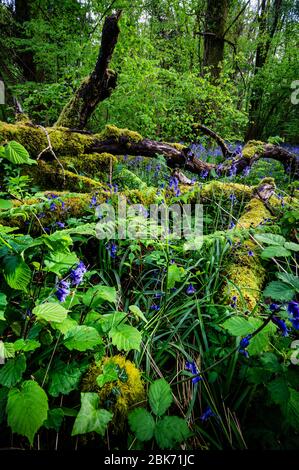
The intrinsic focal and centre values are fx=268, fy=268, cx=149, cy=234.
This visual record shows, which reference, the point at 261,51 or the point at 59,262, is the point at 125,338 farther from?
the point at 261,51

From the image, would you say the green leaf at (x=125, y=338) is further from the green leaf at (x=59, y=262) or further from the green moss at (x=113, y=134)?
the green moss at (x=113, y=134)

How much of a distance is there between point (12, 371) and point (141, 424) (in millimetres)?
544

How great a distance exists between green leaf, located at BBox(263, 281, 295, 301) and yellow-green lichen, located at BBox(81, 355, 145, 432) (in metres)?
0.71

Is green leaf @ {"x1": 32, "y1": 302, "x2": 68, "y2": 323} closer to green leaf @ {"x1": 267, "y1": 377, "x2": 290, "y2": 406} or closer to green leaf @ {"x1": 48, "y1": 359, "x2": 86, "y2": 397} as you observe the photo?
green leaf @ {"x1": 48, "y1": 359, "x2": 86, "y2": 397}

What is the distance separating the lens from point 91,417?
1000mm

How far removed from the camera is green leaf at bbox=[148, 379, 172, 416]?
43.2 inches

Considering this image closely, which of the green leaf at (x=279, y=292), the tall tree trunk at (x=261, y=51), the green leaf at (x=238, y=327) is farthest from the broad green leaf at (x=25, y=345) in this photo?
the tall tree trunk at (x=261, y=51)

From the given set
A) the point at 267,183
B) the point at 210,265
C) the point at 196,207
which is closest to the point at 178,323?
the point at 210,265

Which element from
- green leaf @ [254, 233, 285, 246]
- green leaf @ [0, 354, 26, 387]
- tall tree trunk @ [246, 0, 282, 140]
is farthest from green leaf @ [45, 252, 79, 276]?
tall tree trunk @ [246, 0, 282, 140]

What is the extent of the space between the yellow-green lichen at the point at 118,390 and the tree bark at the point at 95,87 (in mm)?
4150

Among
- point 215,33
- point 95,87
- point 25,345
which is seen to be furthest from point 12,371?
point 215,33

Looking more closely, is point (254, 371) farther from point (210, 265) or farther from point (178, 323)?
point (210, 265)

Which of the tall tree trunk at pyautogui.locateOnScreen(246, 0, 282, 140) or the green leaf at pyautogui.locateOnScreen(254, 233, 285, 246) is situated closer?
the green leaf at pyautogui.locateOnScreen(254, 233, 285, 246)

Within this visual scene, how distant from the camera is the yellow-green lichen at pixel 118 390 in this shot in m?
1.15
